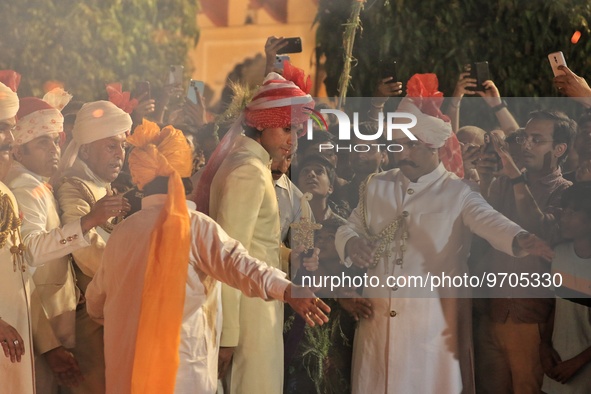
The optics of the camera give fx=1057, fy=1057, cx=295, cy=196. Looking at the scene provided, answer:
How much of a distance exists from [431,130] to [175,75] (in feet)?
4.01

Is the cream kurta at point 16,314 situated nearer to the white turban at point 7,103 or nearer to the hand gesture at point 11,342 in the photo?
the hand gesture at point 11,342

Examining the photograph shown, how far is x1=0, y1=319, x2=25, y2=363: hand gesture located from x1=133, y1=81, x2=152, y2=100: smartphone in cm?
120

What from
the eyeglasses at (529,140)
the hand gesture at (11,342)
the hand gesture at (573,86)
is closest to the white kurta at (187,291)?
the hand gesture at (11,342)

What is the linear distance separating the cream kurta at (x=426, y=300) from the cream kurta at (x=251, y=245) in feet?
1.40

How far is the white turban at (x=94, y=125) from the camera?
4.91 m

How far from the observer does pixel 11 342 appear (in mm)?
4711

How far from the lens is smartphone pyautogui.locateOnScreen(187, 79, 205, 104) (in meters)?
4.94

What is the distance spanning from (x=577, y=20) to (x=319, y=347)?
1.97 metres

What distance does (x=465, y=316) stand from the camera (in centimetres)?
491

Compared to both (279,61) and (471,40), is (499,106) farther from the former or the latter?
(279,61)

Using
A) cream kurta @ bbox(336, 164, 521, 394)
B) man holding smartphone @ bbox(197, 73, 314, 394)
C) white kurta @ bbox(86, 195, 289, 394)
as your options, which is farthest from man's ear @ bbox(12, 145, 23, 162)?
cream kurta @ bbox(336, 164, 521, 394)

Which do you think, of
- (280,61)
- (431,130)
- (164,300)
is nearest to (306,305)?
(164,300)

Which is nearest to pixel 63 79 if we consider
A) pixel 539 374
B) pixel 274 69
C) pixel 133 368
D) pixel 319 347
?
pixel 274 69

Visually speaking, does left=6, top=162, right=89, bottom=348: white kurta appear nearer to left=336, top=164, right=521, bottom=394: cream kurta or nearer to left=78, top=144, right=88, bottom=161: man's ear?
left=78, top=144, right=88, bottom=161: man's ear
